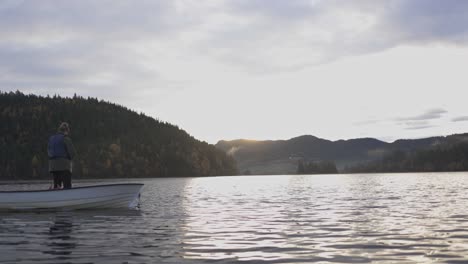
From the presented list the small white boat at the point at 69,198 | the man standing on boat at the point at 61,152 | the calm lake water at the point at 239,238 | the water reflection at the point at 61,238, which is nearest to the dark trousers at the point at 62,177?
the man standing on boat at the point at 61,152

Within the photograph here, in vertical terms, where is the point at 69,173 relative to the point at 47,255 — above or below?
above

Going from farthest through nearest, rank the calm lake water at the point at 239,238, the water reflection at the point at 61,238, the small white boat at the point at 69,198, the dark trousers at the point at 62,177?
the dark trousers at the point at 62,177 → the small white boat at the point at 69,198 → the water reflection at the point at 61,238 → the calm lake water at the point at 239,238

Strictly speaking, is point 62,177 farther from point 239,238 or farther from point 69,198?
point 239,238

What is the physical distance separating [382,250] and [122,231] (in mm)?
9156

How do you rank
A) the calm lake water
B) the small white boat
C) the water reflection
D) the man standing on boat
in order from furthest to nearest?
the small white boat, the man standing on boat, the water reflection, the calm lake water

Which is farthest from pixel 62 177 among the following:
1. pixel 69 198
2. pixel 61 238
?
pixel 61 238

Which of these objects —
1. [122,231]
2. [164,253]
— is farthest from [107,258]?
[122,231]

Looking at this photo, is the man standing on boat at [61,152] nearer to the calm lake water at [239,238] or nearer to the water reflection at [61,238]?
the calm lake water at [239,238]

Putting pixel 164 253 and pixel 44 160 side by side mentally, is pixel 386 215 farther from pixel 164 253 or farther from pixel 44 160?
pixel 44 160

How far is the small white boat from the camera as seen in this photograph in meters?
28.0

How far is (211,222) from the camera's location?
2189 cm

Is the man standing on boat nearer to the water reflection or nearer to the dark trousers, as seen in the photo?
the dark trousers

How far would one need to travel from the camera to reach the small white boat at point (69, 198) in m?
28.0

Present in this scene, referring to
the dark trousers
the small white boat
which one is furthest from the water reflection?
the dark trousers
